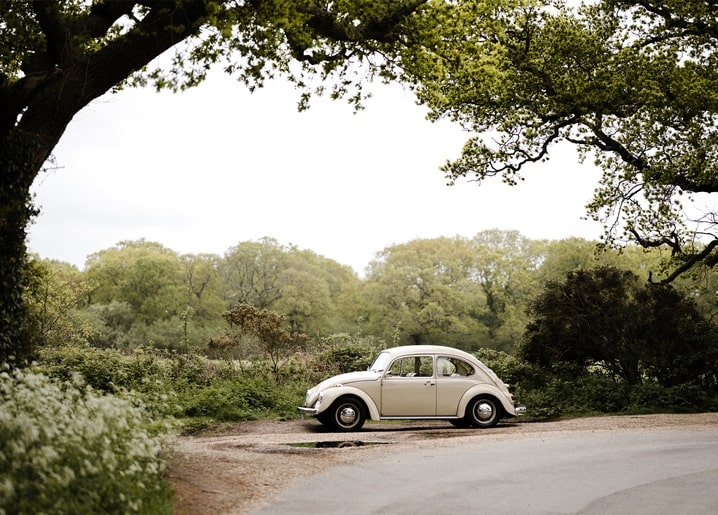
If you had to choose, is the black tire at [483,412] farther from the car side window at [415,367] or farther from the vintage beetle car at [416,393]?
the car side window at [415,367]

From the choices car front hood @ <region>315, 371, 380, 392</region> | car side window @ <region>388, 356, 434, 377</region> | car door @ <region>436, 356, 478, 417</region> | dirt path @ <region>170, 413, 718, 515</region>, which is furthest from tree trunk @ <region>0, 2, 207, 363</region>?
car door @ <region>436, 356, 478, 417</region>

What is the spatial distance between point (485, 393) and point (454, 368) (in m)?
0.83

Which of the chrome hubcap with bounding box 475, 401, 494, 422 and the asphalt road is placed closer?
the asphalt road

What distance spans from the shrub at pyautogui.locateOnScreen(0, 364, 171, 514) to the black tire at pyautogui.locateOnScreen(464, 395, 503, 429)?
9.23 m

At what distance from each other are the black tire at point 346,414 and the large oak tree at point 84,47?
5969 millimetres

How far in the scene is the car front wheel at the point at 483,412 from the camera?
1641 cm

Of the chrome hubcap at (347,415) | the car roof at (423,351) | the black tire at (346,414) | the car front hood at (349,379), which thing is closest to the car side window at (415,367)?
the car roof at (423,351)

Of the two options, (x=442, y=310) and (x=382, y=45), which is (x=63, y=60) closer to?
(x=382, y=45)

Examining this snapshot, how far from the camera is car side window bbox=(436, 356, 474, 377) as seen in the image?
16469 mm

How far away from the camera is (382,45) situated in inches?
546

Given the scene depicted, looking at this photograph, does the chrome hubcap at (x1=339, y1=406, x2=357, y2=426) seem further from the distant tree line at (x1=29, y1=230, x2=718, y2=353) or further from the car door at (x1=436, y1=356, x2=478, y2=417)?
the distant tree line at (x1=29, y1=230, x2=718, y2=353)

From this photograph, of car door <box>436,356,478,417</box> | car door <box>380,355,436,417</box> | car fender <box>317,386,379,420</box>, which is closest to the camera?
car fender <box>317,386,379,420</box>

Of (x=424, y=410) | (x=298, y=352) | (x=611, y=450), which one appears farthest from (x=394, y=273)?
(x=611, y=450)

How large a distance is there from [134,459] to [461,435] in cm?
832
